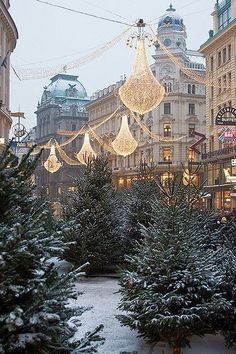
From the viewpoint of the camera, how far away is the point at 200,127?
7106 centimetres

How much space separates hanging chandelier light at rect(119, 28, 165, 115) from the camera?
17.4 metres

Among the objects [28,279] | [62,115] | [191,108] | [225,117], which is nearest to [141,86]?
[28,279]

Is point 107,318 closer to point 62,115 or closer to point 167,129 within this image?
point 167,129

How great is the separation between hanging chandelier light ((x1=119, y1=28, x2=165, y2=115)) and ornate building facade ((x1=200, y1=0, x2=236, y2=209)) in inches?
1098

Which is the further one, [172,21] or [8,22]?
[172,21]

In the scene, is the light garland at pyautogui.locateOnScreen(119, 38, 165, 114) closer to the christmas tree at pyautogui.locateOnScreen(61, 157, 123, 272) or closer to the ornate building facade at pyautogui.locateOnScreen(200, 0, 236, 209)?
the christmas tree at pyautogui.locateOnScreen(61, 157, 123, 272)

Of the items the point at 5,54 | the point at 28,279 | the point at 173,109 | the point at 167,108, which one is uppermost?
the point at 5,54

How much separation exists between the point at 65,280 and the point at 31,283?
0.34 metres

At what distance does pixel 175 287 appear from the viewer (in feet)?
28.5

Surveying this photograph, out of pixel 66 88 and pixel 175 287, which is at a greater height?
pixel 66 88

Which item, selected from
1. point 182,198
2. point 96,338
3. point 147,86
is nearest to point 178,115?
point 147,86

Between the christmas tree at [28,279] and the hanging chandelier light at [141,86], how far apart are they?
1345 cm

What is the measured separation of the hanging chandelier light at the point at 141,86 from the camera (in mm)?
17391

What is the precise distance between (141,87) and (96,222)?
5.08 meters
